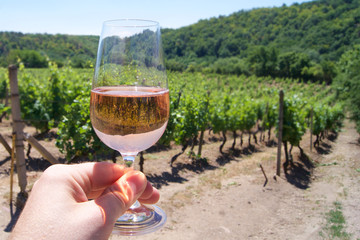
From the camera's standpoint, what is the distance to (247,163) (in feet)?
33.2

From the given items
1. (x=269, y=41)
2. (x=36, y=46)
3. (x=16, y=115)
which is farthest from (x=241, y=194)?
(x=269, y=41)

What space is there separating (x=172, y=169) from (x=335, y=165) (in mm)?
6215

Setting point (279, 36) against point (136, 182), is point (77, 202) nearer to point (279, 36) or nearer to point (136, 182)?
point (136, 182)

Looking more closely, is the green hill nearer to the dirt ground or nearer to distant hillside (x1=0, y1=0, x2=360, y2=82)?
distant hillside (x1=0, y1=0, x2=360, y2=82)

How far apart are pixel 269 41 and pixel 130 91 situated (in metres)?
85.2

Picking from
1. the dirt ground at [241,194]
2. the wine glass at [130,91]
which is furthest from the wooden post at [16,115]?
the wine glass at [130,91]

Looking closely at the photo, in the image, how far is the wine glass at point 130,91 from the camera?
1.04 m

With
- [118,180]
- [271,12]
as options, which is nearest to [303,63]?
[271,12]

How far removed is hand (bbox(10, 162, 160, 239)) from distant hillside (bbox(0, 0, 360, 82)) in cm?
4243

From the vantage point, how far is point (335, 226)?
561 cm

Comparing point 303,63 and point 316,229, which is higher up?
point 303,63

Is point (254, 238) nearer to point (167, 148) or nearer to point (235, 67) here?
point (167, 148)

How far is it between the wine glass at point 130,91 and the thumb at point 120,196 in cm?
7

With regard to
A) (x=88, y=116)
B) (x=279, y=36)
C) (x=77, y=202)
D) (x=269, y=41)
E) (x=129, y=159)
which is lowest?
(x=88, y=116)
